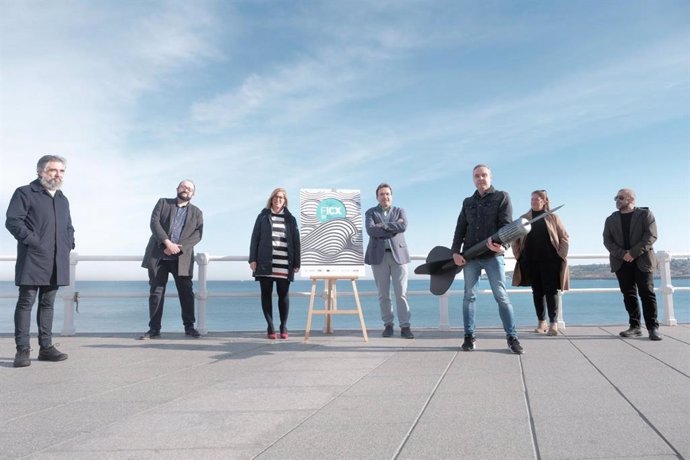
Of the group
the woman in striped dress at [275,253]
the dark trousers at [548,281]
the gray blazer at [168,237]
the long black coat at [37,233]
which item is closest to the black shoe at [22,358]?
the long black coat at [37,233]

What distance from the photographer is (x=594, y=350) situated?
520cm

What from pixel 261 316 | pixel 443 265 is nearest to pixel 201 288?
pixel 443 265

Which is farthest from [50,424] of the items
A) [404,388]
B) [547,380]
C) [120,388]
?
[547,380]

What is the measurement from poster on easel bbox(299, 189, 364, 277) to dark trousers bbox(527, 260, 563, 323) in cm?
221

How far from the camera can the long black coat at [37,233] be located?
4.71 m

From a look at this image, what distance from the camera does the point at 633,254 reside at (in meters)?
5.96

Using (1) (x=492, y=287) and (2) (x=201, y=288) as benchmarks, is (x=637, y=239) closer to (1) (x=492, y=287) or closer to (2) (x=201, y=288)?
(1) (x=492, y=287)

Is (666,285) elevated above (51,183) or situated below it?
below

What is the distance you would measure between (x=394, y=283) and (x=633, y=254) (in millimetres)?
2731

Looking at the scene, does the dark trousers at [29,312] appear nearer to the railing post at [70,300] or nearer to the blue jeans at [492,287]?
the railing post at [70,300]

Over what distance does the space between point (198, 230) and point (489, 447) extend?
5.33m

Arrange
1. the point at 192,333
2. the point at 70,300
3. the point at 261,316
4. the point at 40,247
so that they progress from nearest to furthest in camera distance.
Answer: the point at 40,247, the point at 192,333, the point at 70,300, the point at 261,316

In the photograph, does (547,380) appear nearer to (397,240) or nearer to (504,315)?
(504,315)

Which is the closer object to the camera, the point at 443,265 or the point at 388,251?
the point at 443,265
